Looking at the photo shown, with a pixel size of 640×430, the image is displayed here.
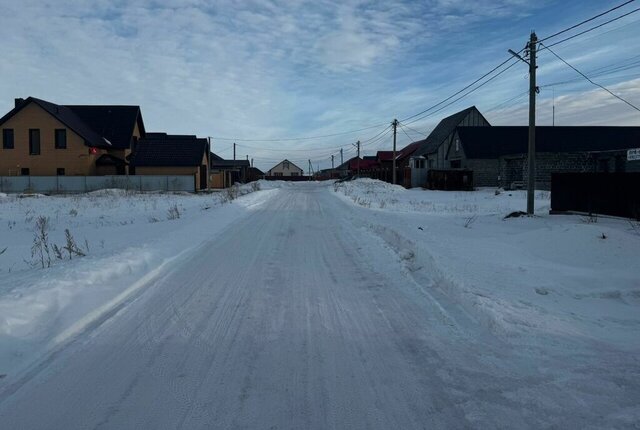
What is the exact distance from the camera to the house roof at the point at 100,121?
155 ft

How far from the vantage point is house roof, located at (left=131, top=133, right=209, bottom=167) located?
49094 mm

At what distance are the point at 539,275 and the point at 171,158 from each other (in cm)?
4616

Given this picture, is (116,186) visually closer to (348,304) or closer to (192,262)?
(192,262)

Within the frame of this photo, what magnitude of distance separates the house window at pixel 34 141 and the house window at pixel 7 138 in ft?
5.81

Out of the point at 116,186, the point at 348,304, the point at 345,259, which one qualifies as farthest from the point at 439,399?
the point at 116,186

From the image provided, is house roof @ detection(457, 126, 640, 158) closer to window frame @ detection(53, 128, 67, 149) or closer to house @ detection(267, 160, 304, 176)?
window frame @ detection(53, 128, 67, 149)

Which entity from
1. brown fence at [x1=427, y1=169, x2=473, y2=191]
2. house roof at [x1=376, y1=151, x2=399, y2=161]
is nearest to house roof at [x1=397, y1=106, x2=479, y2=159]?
brown fence at [x1=427, y1=169, x2=473, y2=191]

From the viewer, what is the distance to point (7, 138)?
4681 cm

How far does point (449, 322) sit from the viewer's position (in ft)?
18.8

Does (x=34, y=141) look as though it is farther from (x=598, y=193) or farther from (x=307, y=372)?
(x=307, y=372)

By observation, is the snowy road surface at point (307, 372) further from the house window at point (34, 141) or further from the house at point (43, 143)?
the house window at point (34, 141)

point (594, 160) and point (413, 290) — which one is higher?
point (594, 160)

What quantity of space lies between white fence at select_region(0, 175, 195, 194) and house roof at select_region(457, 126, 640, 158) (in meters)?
29.0

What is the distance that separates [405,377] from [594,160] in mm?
40714
